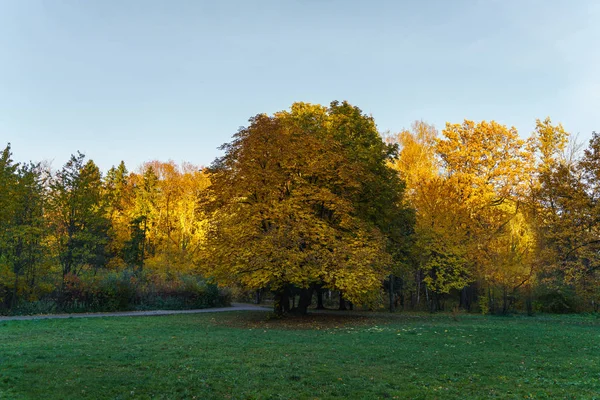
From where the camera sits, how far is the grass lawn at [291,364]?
8094 mm

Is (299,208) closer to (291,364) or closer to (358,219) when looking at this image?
(358,219)

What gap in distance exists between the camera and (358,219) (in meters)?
23.3

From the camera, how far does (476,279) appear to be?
30609mm

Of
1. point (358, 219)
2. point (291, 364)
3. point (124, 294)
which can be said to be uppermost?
point (358, 219)

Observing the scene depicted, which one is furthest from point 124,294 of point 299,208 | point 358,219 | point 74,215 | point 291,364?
point 291,364

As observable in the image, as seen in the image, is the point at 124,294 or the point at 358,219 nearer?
the point at 358,219

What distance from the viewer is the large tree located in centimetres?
2034

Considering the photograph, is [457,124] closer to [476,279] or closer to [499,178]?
[499,178]

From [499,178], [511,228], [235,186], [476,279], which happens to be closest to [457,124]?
[499,178]

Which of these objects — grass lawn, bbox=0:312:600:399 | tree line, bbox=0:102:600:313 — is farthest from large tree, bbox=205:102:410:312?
grass lawn, bbox=0:312:600:399

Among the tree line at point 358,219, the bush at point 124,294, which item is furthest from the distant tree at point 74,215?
the bush at point 124,294

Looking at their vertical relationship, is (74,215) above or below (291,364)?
above

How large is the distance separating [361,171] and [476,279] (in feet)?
45.8

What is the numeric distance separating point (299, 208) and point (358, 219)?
3.59 metres
